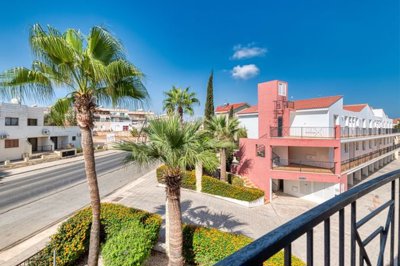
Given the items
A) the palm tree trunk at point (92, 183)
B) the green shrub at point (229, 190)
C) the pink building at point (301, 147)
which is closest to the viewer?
the palm tree trunk at point (92, 183)

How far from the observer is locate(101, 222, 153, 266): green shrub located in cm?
719

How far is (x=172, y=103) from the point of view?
22609mm

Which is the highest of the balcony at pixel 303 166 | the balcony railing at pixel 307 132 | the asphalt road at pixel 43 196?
the balcony railing at pixel 307 132

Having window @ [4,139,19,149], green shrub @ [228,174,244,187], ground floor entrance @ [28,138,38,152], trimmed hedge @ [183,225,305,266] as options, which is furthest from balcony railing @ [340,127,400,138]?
ground floor entrance @ [28,138,38,152]

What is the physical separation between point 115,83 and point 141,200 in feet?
35.7

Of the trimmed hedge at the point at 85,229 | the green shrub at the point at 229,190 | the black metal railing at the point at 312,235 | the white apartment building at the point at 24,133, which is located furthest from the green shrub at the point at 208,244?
the white apartment building at the point at 24,133

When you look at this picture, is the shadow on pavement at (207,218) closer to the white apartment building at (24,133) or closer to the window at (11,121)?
the white apartment building at (24,133)

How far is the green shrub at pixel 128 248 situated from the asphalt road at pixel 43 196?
2.20 meters

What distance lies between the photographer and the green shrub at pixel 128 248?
23.6 feet

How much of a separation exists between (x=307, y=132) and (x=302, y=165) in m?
3.34

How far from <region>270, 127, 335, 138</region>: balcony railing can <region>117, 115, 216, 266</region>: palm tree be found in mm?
12997

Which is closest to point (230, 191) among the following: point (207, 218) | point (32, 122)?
point (207, 218)

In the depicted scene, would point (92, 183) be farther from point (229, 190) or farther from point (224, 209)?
point (229, 190)

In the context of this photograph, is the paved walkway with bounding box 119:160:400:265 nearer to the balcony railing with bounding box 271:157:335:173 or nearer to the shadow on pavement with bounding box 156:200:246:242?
the shadow on pavement with bounding box 156:200:246:242
